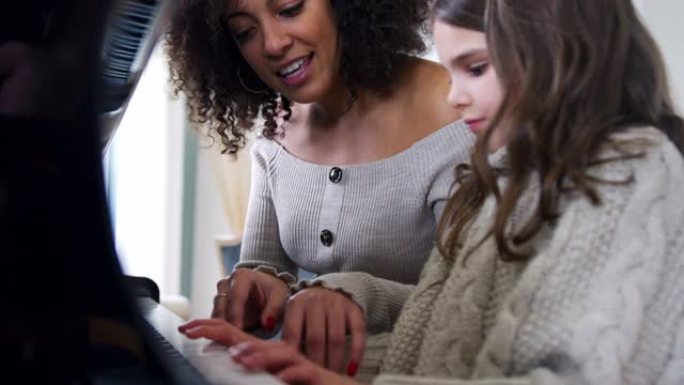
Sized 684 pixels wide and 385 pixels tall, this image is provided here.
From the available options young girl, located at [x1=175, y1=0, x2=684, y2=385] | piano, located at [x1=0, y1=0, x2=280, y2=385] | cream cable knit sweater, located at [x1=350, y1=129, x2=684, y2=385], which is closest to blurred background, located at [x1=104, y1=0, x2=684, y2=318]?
young girl, located at [x1=175, y1=0, x2=684, y2=385]

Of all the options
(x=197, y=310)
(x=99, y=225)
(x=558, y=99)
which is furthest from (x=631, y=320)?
(x=197, y=310)

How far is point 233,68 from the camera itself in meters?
1.35

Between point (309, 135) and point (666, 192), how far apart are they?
0.68 metres

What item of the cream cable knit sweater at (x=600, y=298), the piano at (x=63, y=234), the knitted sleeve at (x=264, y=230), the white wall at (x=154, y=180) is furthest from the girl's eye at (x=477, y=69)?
the white wall at (x=154, y=180)

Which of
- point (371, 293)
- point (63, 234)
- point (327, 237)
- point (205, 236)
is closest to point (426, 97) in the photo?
point (327, 237)

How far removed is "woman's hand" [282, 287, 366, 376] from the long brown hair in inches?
4.9

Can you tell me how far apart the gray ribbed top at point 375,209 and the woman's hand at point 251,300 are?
183 millimetres

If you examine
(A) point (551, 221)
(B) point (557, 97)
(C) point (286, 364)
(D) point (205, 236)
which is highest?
(B) point (557, 97)

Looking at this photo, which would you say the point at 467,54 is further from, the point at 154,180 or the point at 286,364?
the point at 154,180

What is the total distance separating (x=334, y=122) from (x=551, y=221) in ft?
1.94

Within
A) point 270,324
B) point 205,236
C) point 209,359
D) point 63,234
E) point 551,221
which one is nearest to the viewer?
point 63,234

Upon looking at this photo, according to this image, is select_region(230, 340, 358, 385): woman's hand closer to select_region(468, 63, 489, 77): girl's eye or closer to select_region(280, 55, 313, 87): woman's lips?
select_region(468, 63, 489, 77): girl's eye

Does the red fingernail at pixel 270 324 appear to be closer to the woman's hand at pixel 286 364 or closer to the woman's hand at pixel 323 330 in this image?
the woman's hand at pixel 323 330

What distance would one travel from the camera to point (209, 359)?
0.55 metres
